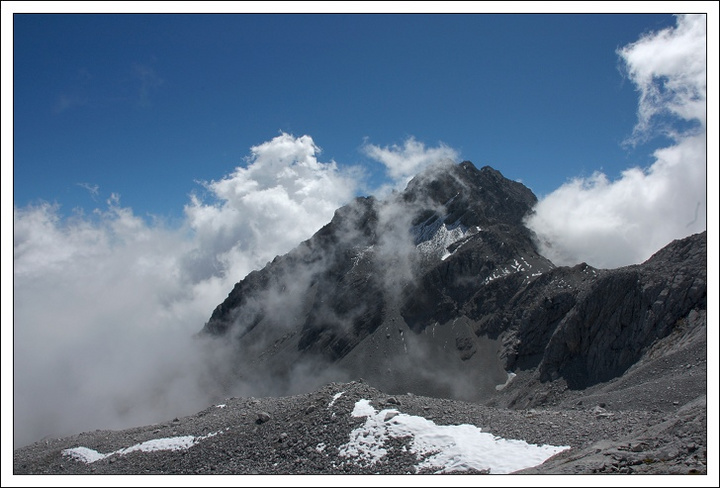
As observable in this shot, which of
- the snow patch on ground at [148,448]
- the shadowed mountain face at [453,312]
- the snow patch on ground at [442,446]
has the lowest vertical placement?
the snow patch on ground at [442,446]

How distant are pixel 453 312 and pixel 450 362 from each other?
2332 cm

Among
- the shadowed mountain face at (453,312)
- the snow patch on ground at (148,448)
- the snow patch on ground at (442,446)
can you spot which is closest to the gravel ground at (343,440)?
the snow patch on ground at (148,448)

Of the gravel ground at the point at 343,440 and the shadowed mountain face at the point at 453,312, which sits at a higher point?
the shadowed mountain face at the point at 453,312

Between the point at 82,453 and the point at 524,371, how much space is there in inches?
3660

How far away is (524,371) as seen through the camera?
353 feet

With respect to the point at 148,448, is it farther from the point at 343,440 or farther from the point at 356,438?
the point at 356,438

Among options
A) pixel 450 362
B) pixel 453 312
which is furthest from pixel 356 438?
pixel 453 312

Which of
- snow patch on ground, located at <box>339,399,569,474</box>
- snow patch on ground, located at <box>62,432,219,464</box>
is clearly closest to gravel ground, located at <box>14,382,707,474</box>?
snow patch on ground, located at <box>62,432,219,464</box>

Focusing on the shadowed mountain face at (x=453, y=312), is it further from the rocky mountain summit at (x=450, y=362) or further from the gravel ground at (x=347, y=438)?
the gravel ground at (x=347, y=438)

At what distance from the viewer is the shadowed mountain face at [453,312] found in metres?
82.0

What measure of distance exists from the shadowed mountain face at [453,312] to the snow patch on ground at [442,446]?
6143 cm

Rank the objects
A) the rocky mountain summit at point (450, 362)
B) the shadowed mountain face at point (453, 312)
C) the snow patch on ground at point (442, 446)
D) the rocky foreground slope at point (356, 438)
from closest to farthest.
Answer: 1. the rocky foreground slope at point (356, 438)
2. the snow patch on ground at point (442, 446)
3. the rocky mountain summit at point (450, 362)
4. the shadowed mountain face at point (453, 312)

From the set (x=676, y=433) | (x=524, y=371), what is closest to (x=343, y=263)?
(x=524, y=371)

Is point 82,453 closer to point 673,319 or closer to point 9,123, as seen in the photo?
point 9,123
